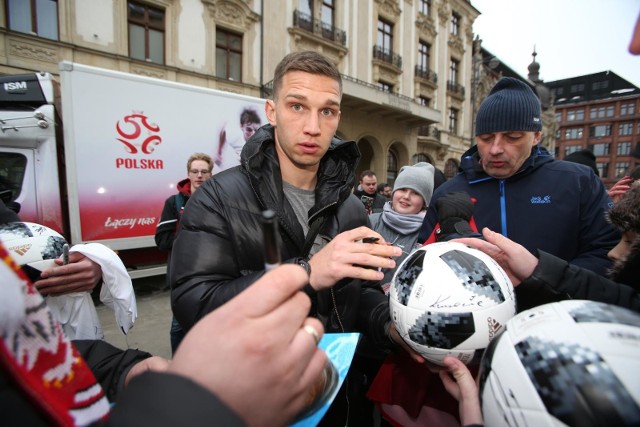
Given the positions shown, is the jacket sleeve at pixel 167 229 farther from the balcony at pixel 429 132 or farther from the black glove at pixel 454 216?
the balcony at pixel 429 132

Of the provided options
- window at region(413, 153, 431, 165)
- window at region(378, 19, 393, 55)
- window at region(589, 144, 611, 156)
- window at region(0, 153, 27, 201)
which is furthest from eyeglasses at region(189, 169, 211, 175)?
window at region(589, 144, 611, 156)

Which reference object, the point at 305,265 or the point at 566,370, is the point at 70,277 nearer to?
the point at 305,265

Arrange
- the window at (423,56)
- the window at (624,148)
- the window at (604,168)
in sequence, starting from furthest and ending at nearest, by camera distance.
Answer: the window at (604,168)
the window at (624,148)
the window at (423,56)

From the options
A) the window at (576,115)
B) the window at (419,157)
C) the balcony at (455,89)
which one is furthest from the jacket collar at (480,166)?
the window at (576,115)

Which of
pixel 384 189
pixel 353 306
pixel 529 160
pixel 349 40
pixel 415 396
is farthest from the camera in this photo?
pixel 349 40

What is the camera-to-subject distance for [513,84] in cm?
199

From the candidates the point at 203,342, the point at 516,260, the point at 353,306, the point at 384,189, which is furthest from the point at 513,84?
the point at 384,189

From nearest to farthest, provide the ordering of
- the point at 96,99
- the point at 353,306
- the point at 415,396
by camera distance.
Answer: the point at 415,396
the point at 353,306
the point at 96,99

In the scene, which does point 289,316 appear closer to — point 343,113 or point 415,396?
point 415,396

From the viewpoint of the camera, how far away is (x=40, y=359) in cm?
48

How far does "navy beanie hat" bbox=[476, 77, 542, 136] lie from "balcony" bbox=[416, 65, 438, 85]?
1991cm

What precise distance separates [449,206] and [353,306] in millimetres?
803

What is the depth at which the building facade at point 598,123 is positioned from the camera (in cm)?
5533

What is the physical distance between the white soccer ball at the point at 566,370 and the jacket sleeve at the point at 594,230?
3.39ft
